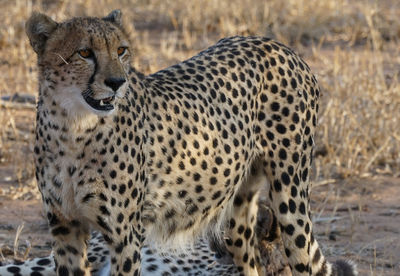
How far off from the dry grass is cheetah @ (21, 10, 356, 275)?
165cm

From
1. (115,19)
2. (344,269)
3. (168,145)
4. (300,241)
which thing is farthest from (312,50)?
(115,19)

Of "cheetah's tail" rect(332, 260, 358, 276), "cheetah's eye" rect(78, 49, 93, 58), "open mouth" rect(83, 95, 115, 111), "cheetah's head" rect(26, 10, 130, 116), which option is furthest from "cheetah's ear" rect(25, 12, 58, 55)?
"cheetah's tail" rect(332, 260, 358, 276)

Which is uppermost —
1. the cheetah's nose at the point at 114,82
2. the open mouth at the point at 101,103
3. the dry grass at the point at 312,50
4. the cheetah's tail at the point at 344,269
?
the cheetah's nose at the point at 114,82

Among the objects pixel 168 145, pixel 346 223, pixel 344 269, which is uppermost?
pixel 168 145

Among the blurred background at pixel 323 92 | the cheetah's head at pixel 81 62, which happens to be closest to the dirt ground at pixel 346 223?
the blurred background at pixel 323 92

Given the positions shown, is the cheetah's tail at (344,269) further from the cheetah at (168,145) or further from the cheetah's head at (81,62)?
the cheetah's head at (81,62)

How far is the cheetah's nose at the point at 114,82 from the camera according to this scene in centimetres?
297

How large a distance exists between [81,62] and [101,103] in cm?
15

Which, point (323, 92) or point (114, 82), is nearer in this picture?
point (114, 82)

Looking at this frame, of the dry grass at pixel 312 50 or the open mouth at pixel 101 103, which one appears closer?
the open mouth at pixel 101 103

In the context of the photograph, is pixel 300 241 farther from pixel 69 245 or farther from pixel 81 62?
pixel 81 62

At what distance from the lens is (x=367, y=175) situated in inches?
221

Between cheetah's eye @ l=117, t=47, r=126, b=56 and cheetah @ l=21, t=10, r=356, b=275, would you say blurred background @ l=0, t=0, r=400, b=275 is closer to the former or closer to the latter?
cheetah's eye @ l=117, t=47, r=126, b=56

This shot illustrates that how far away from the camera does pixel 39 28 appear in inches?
124
